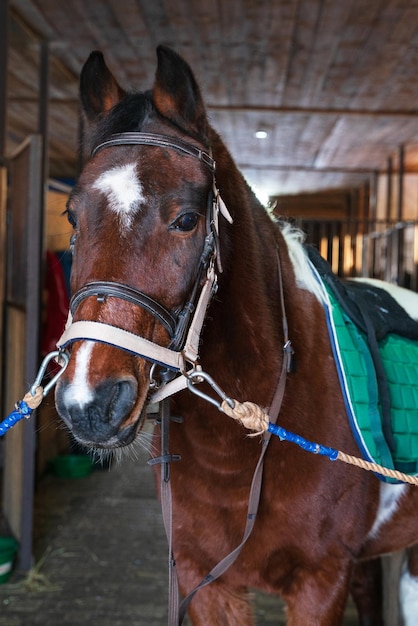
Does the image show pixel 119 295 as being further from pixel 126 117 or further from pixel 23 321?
pixel 23 321

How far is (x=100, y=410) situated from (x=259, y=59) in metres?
4.78

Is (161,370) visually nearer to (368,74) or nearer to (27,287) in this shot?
(27,287)

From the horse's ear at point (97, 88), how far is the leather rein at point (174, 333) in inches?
9.4

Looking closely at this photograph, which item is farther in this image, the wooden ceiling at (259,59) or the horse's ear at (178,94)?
the wooden ceiling at (259,59)

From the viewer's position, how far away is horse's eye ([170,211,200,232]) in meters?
1.29

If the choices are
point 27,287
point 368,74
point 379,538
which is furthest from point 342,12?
point 379,538

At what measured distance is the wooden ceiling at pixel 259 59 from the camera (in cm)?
431

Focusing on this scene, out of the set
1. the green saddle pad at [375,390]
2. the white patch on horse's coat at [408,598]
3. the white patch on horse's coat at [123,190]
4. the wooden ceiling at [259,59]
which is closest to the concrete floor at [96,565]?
the white patch on horse's coat at [408,598]

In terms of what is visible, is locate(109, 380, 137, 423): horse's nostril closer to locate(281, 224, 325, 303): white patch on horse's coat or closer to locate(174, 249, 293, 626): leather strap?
locate(174, 249, 293, 626): leather strap

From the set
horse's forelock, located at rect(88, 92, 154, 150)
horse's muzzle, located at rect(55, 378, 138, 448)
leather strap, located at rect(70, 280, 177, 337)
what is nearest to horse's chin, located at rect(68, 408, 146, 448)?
horse's muzzle, located at rect(55, 378, 138, 448)

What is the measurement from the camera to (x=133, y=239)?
4.04ft

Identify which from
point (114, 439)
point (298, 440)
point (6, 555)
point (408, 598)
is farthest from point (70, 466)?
point (114, 439)

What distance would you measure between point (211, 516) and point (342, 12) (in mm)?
3790

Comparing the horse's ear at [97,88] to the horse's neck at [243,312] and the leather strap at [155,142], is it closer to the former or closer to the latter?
the leather strap at [155,142]
